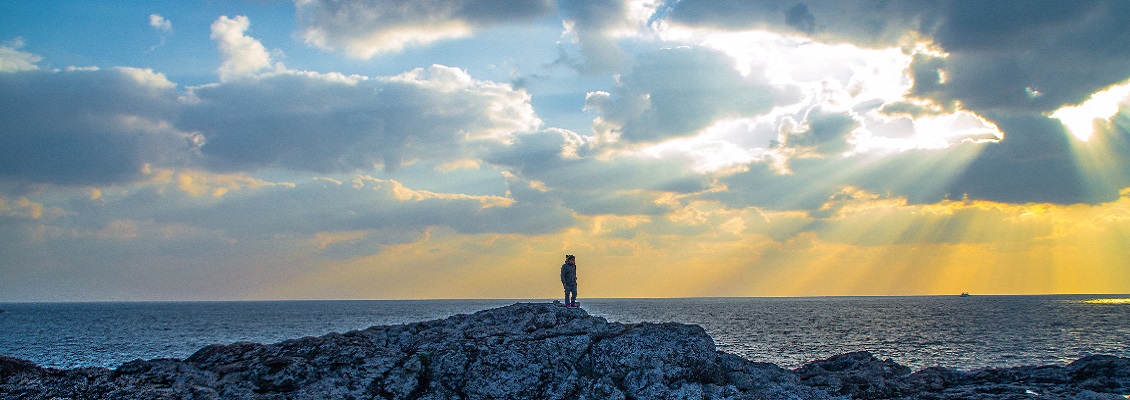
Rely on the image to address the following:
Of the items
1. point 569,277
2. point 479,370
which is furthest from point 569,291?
point 479,370

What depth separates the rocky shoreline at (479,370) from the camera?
1471 cm

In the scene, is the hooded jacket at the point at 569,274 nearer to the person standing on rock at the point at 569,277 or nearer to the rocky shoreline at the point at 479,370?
the person standing on rock at the point at 569,277

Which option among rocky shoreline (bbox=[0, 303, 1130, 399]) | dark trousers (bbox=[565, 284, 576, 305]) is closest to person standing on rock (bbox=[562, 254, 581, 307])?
dark trousers (bbox=[565, 284, 576, 305])

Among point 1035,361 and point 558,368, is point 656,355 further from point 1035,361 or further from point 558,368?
point 1035,361

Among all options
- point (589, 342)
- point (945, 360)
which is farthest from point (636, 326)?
point (945, 360)

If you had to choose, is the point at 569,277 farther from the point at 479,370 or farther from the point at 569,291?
the point at 479,370

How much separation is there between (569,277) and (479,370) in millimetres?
11485

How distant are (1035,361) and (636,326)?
39576mm

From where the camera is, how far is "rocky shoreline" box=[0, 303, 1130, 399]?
14712 millimetres

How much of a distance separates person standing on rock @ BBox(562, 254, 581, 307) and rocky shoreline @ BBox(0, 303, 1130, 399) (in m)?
6.11

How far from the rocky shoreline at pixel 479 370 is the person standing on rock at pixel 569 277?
6.11 m

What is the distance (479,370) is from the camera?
16375 mm

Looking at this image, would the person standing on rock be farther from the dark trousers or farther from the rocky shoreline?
the rocky shoreline

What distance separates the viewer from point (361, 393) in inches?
604
